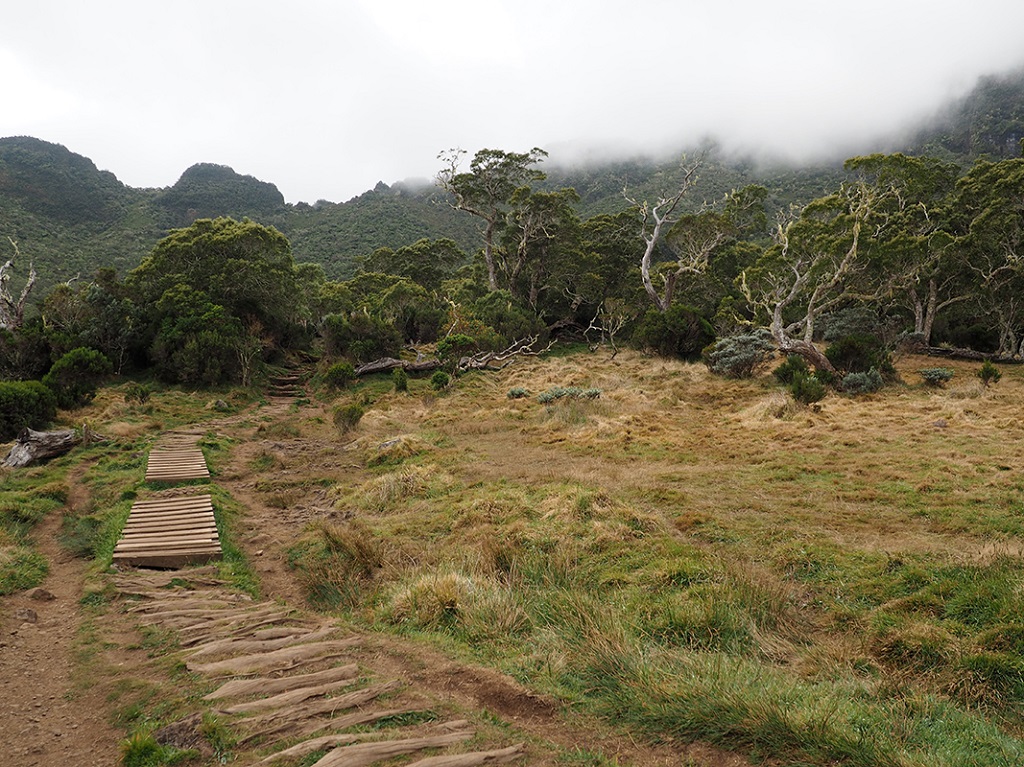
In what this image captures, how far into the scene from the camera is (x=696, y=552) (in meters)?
5.79

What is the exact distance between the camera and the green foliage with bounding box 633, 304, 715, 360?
24094mm

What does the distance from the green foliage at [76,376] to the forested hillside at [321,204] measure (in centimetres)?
2508

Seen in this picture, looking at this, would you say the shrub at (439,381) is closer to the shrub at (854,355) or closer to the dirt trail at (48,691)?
the shrub at (854,355)

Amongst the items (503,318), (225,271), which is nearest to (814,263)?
(503,318)

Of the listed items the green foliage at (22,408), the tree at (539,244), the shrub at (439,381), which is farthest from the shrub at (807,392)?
the tree at (539,244)

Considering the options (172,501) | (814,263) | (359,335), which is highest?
(814,263)

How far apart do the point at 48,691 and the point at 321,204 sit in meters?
94.8

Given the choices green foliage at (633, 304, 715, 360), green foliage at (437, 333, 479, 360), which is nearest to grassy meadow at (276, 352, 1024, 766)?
green foliage at (437, 333, 479, 360)

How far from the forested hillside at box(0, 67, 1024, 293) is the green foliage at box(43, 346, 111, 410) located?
2508 cm

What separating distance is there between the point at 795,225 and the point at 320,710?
23.4 meters

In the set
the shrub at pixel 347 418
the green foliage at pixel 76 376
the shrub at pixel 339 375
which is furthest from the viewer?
the shrub at pixel 339 375

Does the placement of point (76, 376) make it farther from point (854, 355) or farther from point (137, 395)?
point (854, 355)

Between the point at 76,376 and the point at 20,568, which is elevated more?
the point at 76,376

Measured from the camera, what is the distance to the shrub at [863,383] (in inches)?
603
